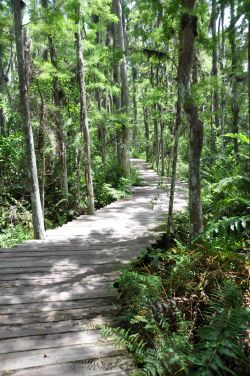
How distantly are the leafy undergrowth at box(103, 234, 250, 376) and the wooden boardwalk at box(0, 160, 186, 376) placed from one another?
30 centimetres

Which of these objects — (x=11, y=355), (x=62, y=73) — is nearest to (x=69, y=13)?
(x=62, y=73)

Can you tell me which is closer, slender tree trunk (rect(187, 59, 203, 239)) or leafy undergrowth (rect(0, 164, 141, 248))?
slender tree trunk (rect(187, 59, 203, 239))

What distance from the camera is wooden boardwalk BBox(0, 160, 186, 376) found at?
3354 mm

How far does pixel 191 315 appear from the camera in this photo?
4.03 m

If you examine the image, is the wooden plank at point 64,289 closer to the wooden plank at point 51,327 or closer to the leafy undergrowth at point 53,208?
the wooden plank at point 51,327

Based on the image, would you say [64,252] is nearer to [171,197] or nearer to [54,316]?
[54,316]

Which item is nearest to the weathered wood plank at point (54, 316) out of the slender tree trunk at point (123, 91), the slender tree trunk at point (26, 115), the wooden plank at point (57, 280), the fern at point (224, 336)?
the wooden plank at point (57, 280)

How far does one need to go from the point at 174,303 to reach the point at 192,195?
265 centimetres

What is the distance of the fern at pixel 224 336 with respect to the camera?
121 inches

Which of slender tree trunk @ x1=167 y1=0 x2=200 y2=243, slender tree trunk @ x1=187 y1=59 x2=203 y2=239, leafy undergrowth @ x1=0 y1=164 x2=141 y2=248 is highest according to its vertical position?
slender tree trunk @ x1=167 y1=0 x2=200 y2=243

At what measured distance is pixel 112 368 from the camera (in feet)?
10.8

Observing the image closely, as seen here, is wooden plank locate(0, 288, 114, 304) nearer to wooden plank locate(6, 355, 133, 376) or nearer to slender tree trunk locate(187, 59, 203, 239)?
wooden plank locate(6, 355, 133, 376)

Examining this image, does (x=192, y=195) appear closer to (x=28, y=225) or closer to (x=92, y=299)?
(x=92, y=299)

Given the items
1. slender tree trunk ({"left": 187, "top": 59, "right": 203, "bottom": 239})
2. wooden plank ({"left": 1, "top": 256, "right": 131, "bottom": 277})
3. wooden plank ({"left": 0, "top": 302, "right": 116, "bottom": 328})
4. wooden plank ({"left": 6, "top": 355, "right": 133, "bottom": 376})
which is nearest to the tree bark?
slender tree trunk ({"left": 187, "top": 59, "right": 203, "bottom": 239})
